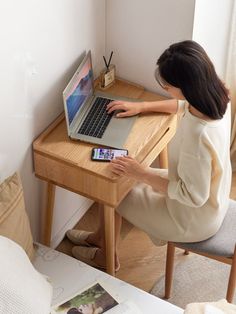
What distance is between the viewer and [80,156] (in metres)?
1.97

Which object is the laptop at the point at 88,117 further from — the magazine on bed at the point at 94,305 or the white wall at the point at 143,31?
the magazine on bed at the point at 94,305

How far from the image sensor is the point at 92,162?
195 cm

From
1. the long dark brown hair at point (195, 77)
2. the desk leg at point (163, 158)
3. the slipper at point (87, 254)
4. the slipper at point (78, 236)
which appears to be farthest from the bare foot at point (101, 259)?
the long dark brown hair at point (195, 77)

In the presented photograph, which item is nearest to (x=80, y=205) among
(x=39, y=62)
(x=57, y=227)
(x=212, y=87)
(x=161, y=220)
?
(x=57, y=227)

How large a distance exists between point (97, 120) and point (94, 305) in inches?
27.2

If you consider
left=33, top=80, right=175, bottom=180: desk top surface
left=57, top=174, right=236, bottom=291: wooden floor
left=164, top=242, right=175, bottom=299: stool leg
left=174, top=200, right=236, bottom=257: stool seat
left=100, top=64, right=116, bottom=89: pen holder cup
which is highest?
left=100, top=64, right=116, bottom=89: pen holder cup

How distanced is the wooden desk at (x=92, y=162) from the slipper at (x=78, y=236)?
31 centimetres

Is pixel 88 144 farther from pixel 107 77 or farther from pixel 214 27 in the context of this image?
pixel 214 27

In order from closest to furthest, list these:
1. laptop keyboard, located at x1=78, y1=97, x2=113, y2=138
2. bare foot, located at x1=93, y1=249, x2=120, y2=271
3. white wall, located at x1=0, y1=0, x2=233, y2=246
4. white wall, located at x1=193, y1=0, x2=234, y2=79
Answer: white wall, located at x1=0, y1=0, x2=233, y2=246 → laptop keyboard, located at x1=78, y1=97, x2=113, y2=138 → white wall, located at x1=193, y1=0, x2=234, y2=79 → bare foot, located at x1=93, y1=249, x2=120, y2=271

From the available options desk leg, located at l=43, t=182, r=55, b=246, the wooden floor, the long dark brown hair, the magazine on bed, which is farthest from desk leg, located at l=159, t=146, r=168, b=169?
the magazine on bed

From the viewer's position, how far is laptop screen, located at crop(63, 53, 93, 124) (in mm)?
2017

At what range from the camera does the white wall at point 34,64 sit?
1.77 m

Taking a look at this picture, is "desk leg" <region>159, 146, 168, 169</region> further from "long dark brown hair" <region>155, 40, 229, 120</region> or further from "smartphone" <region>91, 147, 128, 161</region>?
"long dark brown hair" <region>155, 40, 229, 120</region>

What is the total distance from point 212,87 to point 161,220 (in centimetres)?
54
